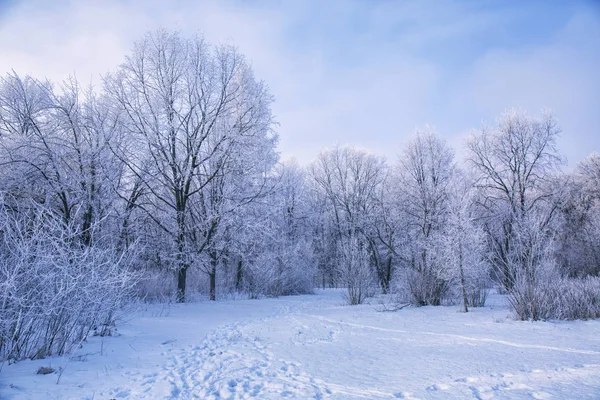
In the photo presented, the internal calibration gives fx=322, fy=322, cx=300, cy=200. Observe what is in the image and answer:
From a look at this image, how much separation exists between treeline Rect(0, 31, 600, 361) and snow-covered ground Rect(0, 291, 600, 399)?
41.5 inches

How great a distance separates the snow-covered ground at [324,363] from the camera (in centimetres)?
409

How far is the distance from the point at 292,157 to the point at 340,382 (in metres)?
31.6

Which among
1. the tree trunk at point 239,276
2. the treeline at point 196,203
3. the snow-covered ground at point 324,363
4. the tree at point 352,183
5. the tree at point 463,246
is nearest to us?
the snow-covered ground at point 324,363

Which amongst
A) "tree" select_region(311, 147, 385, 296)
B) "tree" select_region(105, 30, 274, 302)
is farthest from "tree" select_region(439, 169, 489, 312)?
"tree" select_region(311, 147, 385, 296)

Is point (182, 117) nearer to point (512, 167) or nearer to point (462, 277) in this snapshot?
point (462, 277)

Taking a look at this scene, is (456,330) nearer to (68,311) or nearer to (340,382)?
(340,382)

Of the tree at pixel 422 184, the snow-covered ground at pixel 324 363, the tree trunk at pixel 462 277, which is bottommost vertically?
the snow-covered ground at pixel 324 363

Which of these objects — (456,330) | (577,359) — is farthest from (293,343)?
(577,359)

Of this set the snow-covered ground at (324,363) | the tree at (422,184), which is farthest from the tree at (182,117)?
the tree at (422,184)

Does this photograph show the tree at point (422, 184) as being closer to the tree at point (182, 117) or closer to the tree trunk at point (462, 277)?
the tree trunk at point (462, 277)

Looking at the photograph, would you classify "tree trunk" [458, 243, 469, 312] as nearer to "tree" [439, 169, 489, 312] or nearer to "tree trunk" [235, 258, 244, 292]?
"tree" [439, 169, 489, 312]

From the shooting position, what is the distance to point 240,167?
15578 mm

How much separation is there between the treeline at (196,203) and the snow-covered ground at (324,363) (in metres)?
1.06

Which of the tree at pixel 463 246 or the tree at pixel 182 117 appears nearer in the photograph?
the tree at pixel 463 246
